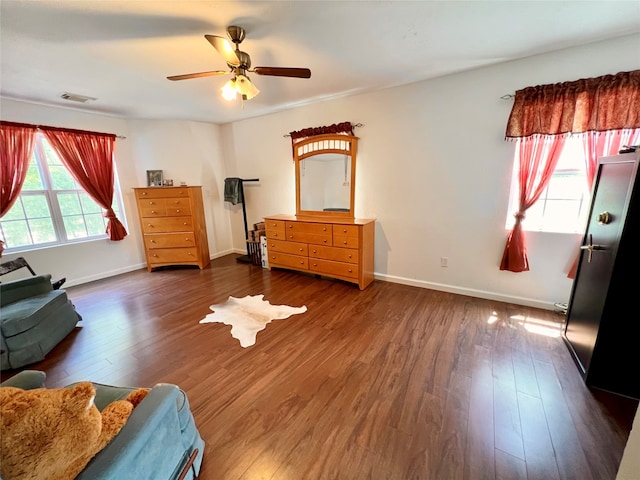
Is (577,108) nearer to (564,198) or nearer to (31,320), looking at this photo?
(564,198)

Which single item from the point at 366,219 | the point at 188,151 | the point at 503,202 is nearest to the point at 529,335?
the point at 503,202

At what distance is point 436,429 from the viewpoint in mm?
1479

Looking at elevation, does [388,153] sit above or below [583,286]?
above

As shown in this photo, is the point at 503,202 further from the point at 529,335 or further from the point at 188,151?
the point at 188,151

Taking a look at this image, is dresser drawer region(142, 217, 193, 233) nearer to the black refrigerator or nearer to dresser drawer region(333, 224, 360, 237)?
dresser drawer region(333, 224, 360, 237)

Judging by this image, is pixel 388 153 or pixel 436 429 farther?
pixel 388 153

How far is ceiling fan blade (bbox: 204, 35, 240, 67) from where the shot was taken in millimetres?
1639

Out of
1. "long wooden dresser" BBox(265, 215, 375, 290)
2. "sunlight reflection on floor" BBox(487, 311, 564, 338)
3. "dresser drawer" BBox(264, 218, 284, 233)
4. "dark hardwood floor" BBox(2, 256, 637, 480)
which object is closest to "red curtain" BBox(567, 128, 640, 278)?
"sunlight reflection on floor" BBox(487, 311, 564, 338)

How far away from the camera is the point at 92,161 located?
371cm

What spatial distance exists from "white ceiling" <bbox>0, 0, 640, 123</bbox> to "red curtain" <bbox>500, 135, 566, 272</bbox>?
2.64 feet

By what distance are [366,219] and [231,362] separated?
2.36 metres

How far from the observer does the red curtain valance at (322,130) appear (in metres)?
3.44

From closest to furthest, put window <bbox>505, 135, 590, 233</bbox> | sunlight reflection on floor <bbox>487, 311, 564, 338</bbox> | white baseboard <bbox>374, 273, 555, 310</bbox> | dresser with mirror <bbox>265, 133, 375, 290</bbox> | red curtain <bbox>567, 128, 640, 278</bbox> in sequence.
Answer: red curtain <bbox>567, 128, 640, 278</bbox> < sunlight reflection on floor <bbox>487, 311, 564, 338</bbox> < window <bbox>505, 135, 590, 233</bbox> < white baseboard <bbox>374, 273, 555, 310</bbox> < dresser with mirror <bbox>265, 133, 375, 290</bbox>

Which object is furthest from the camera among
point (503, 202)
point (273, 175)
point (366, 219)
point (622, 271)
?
point (273, 175)
